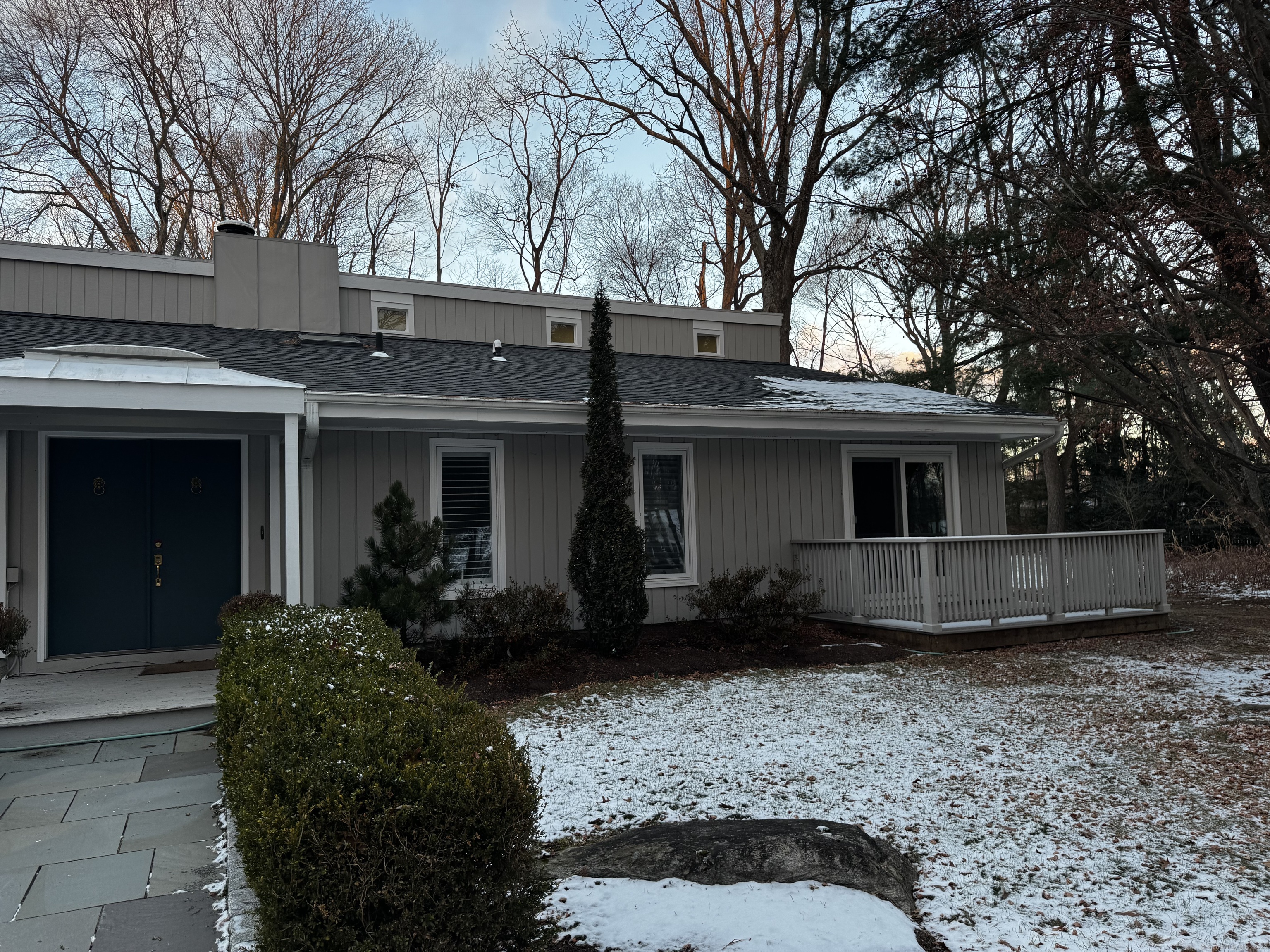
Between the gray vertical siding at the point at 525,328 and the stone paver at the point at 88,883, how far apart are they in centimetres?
885

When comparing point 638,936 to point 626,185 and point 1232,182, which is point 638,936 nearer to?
point 1232,182

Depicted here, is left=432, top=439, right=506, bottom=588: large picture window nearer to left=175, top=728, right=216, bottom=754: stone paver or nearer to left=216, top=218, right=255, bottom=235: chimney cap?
left=175, top=728, right=216, bottom=754: stone paver

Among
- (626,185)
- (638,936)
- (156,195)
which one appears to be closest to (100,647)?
(638,936)

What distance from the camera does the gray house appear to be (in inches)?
290

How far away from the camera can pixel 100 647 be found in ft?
25.1

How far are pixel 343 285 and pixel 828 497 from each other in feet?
22.7

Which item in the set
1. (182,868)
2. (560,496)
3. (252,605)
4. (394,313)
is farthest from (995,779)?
(394,313)

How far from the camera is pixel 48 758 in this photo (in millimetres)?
5086

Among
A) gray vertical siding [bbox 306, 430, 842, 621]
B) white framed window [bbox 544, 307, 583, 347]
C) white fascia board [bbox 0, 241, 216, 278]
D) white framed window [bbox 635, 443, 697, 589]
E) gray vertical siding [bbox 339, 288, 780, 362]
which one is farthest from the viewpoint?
white framed window [bbox 544, 307, 583, 347]

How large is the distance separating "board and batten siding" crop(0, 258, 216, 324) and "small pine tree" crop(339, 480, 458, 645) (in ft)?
18.2

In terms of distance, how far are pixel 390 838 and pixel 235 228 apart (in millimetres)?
10974

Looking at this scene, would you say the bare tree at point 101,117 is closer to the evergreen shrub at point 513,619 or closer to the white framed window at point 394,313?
the white framed window at point 394,313

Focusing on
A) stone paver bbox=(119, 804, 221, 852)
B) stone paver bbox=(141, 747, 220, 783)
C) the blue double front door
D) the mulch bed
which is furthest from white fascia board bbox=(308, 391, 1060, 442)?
stone paver bbox=(119, 804, 221, 852)

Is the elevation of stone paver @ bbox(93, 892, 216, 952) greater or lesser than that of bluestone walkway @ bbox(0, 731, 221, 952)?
lesser
